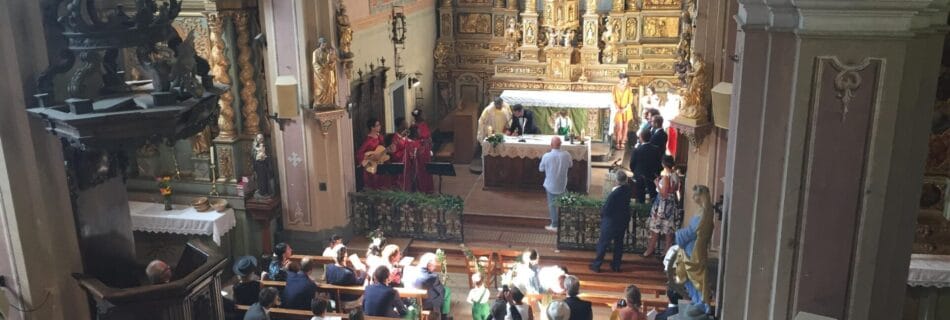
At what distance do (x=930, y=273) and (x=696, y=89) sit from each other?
342 cm

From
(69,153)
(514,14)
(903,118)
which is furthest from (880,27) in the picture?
(514,14)

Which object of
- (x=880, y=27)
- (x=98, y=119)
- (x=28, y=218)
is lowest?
(x=28, y=218)

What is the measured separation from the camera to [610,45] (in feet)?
56.0

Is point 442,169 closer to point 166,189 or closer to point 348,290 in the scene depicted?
point 348,290

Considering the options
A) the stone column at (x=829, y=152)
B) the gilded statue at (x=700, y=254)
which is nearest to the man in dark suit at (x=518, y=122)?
the gilded statue at (x=700, y=254)

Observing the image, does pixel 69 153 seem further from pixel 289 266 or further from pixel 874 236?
pixel 874 236

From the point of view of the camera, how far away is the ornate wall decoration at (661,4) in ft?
56.0

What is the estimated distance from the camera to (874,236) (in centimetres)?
454

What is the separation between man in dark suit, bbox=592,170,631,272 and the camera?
10.6 metres

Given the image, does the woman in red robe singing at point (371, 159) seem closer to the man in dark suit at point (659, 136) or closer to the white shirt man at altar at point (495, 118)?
the white shirt man at altar at point (495, 118)

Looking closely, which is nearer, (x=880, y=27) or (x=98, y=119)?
(x=880, y=27)

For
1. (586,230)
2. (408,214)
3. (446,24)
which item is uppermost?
(446,24)

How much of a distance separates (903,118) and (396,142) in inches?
372

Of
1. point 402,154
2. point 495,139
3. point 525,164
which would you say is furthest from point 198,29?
point 525,164
